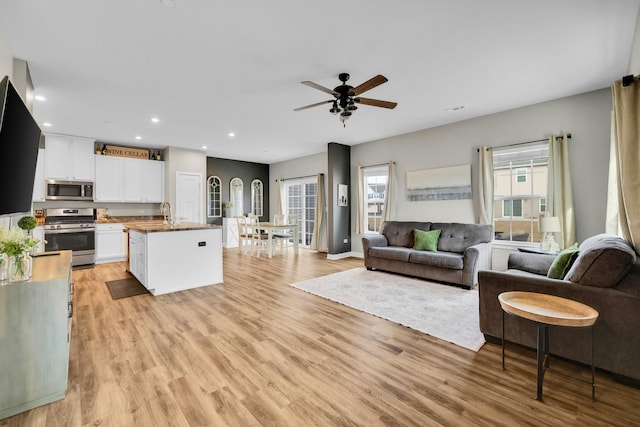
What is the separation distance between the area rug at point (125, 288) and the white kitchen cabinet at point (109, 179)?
2.54 metres

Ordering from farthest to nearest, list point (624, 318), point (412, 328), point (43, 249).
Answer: point (43, 249) < point (412, 328) < point (624, 318)

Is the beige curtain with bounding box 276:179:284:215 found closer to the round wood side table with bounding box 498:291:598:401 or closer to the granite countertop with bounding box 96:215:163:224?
the granite countertop with bounding box 96:215:163:224

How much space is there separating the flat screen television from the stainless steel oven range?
4156 mm

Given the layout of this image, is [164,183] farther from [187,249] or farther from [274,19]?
[274,19]

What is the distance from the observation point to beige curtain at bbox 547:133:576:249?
3.81m

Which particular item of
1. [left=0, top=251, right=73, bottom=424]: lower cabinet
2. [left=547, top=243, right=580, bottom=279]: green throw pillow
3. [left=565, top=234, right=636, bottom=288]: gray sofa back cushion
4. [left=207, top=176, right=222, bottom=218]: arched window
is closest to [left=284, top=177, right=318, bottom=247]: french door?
[left=207, top=176, right=222, bottom=218]: arched window

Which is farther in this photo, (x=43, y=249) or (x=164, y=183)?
(x=164, y=183)

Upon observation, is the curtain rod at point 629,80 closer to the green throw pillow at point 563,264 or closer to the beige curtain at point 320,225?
the green throw pillow at point 563,264

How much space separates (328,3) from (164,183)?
620cm

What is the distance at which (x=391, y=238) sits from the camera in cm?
547

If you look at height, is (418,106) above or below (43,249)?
above

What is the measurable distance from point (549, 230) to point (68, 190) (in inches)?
328

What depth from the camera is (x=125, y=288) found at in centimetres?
412

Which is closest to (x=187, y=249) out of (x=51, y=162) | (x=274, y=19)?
(x=274, y=19)
